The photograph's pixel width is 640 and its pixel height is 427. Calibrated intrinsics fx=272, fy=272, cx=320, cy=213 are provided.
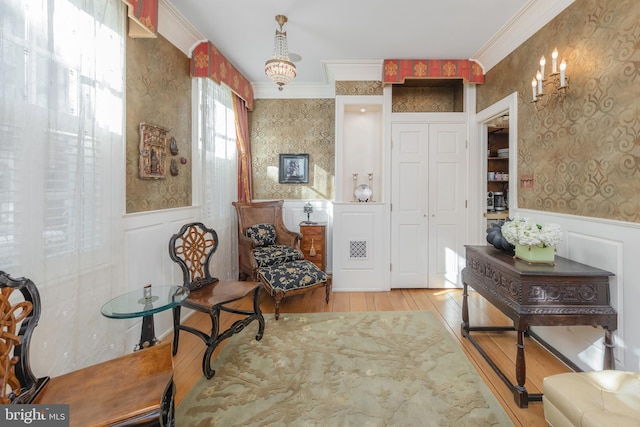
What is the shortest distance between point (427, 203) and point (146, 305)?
3.37m

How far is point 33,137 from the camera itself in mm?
1398

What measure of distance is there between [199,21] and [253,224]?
2.39 meters

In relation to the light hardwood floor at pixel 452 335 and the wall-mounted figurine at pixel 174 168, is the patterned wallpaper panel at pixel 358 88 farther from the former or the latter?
the light hardwood floor at pixel 452 335

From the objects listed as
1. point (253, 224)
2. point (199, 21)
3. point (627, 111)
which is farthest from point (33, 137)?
point (627, 111)

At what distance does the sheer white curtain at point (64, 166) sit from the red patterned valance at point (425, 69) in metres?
2.84

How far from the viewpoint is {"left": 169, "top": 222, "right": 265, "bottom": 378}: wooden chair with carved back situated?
2.02m

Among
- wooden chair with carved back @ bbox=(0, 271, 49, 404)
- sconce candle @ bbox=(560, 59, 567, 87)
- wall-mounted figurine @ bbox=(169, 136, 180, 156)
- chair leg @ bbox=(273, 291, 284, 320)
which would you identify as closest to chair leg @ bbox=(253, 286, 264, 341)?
chair leg @ bbox=(273, 291, 284, 320)

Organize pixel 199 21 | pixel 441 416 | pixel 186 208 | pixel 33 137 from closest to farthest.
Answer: pixel 33 137 < pixel 441 416 < pixel 199 21 < pixel 186 208

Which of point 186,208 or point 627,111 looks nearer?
point 627,111

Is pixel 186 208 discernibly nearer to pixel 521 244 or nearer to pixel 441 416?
pixel 441 416

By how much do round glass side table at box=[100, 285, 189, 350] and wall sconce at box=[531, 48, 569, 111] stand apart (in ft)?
10.4

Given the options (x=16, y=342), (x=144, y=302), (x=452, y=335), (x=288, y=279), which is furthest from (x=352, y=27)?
(x=16, y=342)

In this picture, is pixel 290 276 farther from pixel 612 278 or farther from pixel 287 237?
pixel 612 278

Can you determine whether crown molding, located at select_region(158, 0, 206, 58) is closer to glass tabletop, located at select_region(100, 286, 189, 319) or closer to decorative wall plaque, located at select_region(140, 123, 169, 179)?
decorative wall plaque, located at select_region(140, 123, 169, 179)
